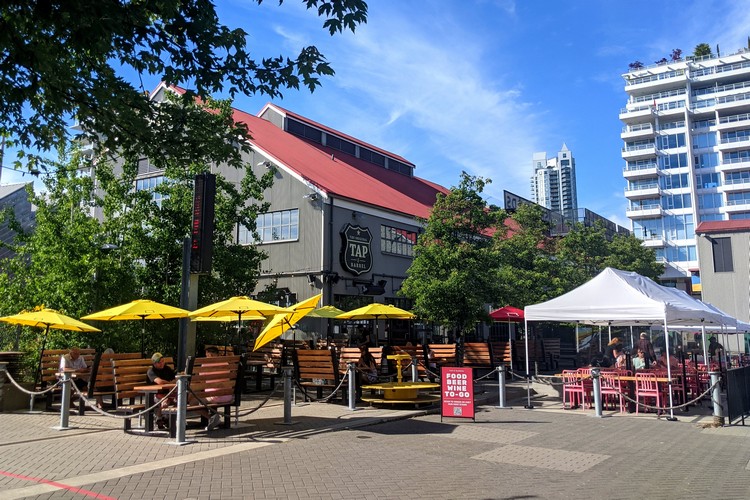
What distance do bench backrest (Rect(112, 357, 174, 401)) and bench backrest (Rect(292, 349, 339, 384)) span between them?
3.70m

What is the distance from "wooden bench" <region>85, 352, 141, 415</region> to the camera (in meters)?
11.6

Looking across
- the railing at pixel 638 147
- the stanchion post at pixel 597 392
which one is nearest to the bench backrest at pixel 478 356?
the stanchion post at pixel 597 392

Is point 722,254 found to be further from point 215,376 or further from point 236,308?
point 215,376

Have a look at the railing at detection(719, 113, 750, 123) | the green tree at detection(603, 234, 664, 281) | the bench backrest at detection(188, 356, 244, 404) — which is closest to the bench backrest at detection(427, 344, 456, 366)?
the bench backrest at detection(188, 356, 244, 404)

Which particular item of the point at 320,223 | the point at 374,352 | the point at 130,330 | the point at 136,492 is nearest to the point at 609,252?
the point at 320,223

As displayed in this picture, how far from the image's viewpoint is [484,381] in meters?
20.8

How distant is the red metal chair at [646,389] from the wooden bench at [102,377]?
11.1 m

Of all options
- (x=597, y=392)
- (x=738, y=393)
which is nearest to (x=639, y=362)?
(x=597, y=392)

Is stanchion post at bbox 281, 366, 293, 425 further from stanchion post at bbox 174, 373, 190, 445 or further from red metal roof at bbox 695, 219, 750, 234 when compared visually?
red metal roof at bbox 695, 219, 750, 234

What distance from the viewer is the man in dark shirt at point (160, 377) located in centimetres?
1019

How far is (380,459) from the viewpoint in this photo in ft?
27.5

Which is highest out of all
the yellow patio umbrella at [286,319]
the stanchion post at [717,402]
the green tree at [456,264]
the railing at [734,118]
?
the railing at [734,118]

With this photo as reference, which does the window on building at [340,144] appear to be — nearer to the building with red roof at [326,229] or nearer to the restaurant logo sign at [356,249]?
the building with red roof at [326,229]

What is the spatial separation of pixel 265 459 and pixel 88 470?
2.20 metres
